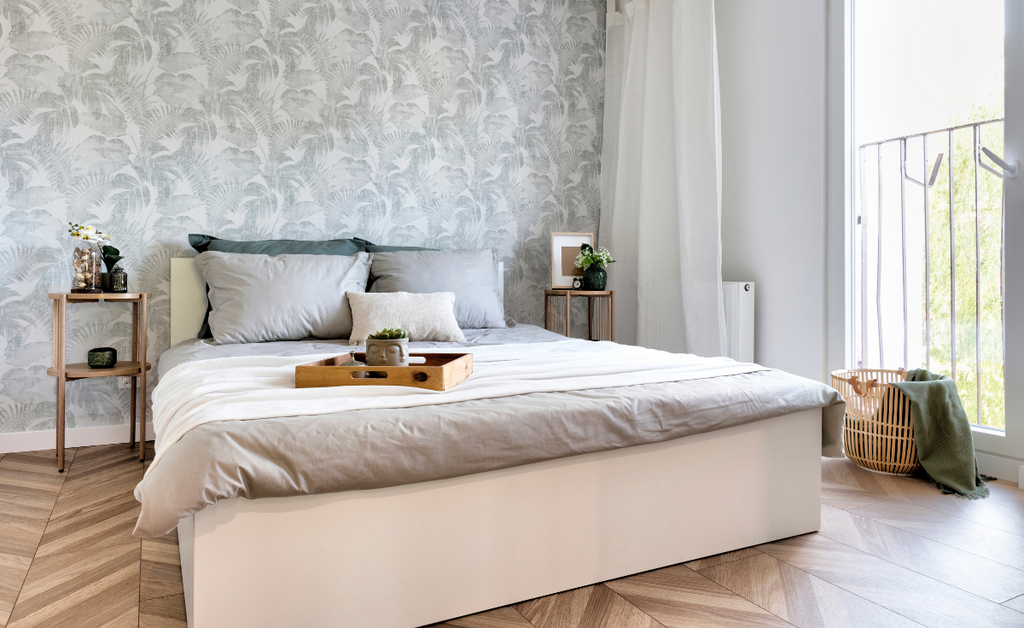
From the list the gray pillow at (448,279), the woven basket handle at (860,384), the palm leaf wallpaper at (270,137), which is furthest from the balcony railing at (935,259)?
the gray pillow at (448,279)

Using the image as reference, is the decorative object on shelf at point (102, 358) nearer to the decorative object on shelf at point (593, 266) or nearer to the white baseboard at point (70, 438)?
the white baseboard at point (70, 438)

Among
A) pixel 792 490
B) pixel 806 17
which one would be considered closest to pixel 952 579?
pixel 792 490

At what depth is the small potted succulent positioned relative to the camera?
67.7 inches

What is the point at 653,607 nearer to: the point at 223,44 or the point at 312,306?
the point at 312,306

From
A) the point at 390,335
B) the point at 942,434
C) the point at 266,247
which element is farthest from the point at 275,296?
the point at 942,434

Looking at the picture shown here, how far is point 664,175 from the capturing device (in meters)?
3.56

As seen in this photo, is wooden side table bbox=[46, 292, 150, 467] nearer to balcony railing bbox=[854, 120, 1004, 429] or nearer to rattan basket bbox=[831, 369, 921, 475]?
rattan basket bbox=[831, 369, 921, 475]

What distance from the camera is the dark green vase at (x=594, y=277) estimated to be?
3.59 meters

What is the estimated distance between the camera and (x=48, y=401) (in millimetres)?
2924

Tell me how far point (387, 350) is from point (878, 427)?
6.21ft

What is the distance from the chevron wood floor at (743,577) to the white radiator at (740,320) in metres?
1.15

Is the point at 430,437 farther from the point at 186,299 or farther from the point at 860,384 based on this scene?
the point at 186,299

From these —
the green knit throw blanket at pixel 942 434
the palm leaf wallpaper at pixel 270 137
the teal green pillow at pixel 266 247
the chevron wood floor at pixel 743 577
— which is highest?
the palm leaf wallpaper at pixel 270 137

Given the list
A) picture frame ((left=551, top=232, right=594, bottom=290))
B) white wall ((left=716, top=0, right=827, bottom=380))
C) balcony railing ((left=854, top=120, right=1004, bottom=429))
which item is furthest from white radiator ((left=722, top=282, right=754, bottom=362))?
picture frame ((left=551, top=232, right=594, bottom=290))
